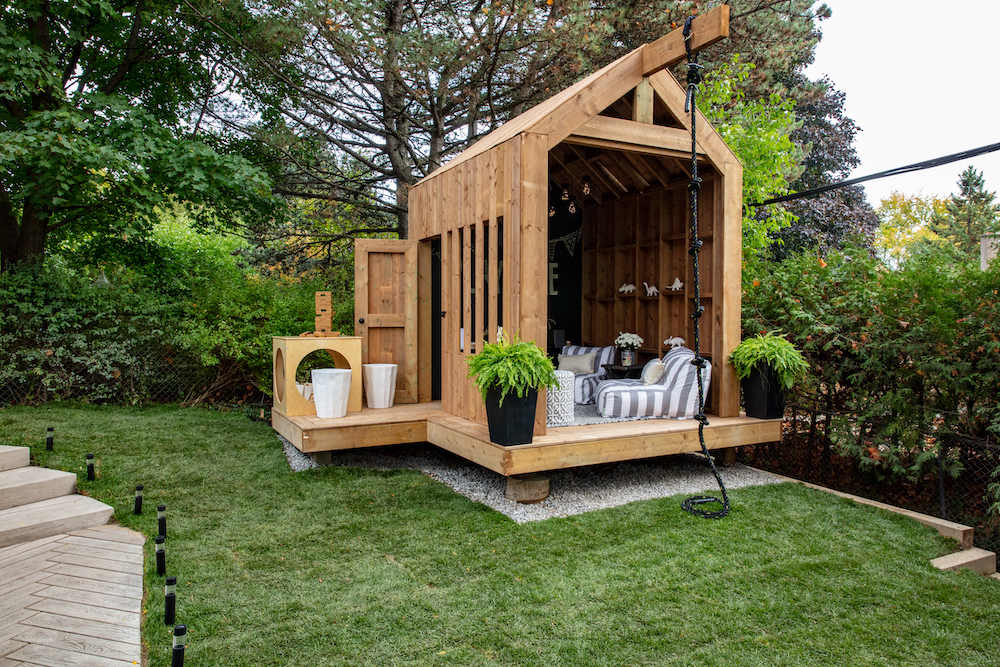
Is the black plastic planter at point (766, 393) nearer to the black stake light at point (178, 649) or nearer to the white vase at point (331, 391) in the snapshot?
the white vase at point (331, 391)

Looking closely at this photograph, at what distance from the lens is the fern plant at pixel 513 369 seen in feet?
13.9

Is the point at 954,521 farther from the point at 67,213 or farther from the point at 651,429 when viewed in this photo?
the point at 67,213

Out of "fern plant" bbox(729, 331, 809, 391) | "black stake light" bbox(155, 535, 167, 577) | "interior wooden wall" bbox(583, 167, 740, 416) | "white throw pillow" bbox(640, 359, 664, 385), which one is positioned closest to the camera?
"black stake light" bbox(155, 535, 167, 577)

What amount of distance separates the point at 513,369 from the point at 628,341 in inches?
126

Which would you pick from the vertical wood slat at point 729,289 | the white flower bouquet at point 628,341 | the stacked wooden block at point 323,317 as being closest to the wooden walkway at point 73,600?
the stacked wooden block at point 323,317

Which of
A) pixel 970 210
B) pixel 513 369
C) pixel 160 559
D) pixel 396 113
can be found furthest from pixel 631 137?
pixel 970 210

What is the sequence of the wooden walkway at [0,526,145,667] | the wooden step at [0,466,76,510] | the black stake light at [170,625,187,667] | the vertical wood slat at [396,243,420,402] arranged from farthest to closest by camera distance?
1. the vertical wood slat at [396,243,420,402]
2. the wooden step at [0,466,76,510]
3. the wooden walkway at [0,526,145,667]
4. the black stake light at [170,625,187,667]

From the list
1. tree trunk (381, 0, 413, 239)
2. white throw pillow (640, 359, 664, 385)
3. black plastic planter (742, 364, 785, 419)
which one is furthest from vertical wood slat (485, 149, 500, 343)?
tree trunk (381, 0, 413, 239)

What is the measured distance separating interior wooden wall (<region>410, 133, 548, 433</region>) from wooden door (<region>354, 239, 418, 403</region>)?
1.42ft

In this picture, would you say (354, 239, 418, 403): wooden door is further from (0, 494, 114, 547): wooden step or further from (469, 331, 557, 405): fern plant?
(0, 494, 114, 547): wooden step

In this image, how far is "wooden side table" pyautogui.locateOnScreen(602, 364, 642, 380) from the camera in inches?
278

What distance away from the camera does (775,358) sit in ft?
17.2

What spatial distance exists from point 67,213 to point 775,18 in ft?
34.6

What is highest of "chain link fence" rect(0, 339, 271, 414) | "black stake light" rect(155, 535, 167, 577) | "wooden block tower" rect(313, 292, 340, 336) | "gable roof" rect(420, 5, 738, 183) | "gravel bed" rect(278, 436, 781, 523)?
"gable roof" rect(420, 5, 738, 183)
